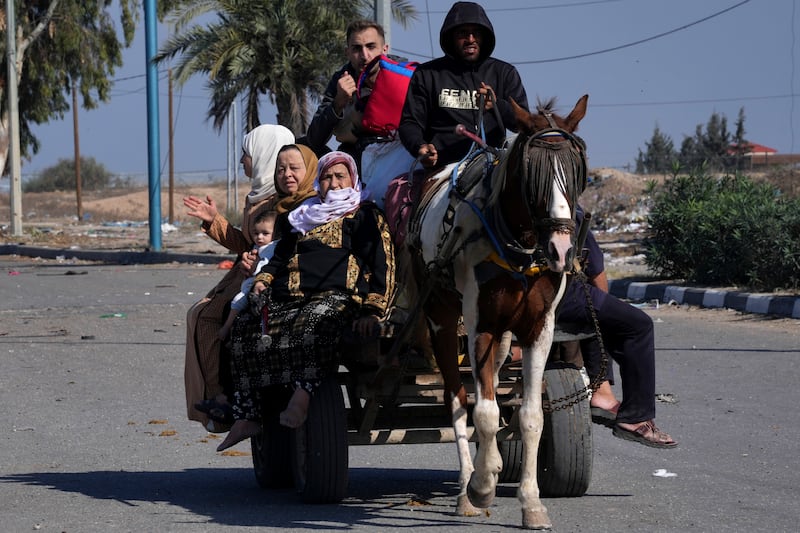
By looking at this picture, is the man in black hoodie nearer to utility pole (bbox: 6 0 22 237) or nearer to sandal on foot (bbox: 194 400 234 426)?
sandal on foot (bbox: 194 400 234 426)

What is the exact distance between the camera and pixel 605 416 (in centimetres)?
677

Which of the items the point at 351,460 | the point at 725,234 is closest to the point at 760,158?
the point at 725,234

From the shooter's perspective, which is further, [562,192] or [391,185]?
[391,185]

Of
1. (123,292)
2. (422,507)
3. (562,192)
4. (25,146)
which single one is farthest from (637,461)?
(25,146)

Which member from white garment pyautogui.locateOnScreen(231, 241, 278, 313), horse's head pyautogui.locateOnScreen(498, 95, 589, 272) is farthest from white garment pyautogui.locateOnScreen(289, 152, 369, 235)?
horse's head pyautogui.locateOnScreen(498, 95, 589, 272)

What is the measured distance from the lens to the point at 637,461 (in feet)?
26.5

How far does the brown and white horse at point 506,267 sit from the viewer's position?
5.47 meters

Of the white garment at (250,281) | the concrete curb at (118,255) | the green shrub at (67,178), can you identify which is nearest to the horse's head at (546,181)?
the white garment at (250,281)

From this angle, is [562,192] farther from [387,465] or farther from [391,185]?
[387,465]

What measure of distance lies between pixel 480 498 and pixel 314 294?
142cm

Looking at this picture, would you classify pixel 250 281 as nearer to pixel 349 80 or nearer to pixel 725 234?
pixel 349 80

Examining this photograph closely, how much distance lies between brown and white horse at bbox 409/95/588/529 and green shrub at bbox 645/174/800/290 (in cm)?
1183

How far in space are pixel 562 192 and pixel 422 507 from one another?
1.98m

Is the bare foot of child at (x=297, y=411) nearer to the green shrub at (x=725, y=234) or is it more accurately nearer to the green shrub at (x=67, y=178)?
the green shrub at (x=725, y=234)
